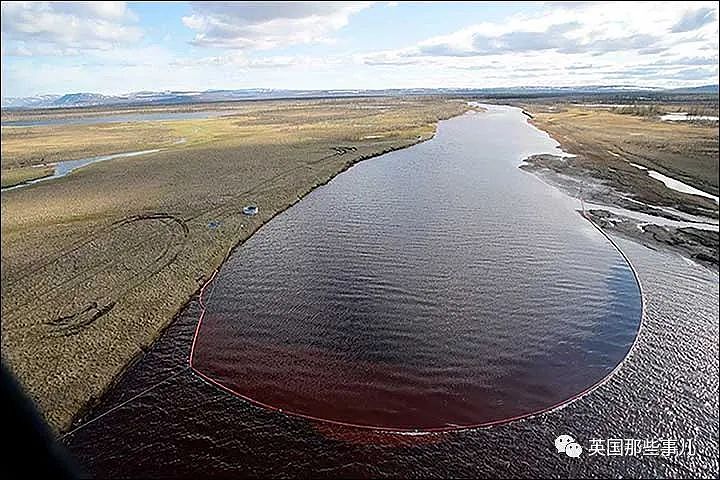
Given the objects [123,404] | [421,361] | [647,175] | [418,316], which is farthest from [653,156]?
[123,404]

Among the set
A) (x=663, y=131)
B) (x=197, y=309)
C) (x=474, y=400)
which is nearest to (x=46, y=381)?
(x=197, y=309)

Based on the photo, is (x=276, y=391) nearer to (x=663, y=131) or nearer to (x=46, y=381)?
(x=46, y=381)

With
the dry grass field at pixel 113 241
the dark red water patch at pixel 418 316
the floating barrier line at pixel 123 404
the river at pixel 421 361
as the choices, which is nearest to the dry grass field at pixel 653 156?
the dark red water patch at pixel 418 316

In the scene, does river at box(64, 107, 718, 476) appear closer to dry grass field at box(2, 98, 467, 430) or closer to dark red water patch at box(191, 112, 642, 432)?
dark red water patch at box(191, 112, 642, 432)

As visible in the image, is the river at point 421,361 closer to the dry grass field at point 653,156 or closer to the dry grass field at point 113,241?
the dry grass field at point 113,241

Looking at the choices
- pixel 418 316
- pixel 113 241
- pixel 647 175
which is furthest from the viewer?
pixel 647 175

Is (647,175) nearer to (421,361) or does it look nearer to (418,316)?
(418,316)
